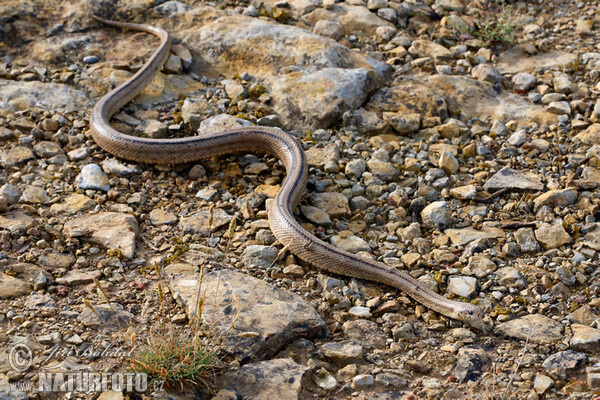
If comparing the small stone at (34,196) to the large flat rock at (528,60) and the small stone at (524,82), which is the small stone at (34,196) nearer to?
the small stone at (524,82)

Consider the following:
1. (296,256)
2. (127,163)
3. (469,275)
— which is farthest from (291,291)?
(127,163)

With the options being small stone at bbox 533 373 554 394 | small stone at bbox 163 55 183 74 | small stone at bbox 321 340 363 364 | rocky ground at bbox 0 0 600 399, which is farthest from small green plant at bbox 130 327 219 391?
small stone at bbox 163 55 183 74

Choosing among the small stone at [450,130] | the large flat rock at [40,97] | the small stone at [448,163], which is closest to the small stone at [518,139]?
the small stone at [450,130]

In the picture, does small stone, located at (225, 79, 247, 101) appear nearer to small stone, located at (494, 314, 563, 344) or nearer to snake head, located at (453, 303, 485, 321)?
snake head, located at (453, 303, 485, 321)

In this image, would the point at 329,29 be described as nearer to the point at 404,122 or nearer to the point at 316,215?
the point at 404,122

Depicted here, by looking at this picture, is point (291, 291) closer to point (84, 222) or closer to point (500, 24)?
point (84, 222)

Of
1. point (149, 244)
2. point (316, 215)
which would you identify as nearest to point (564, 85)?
point (316, 215)
